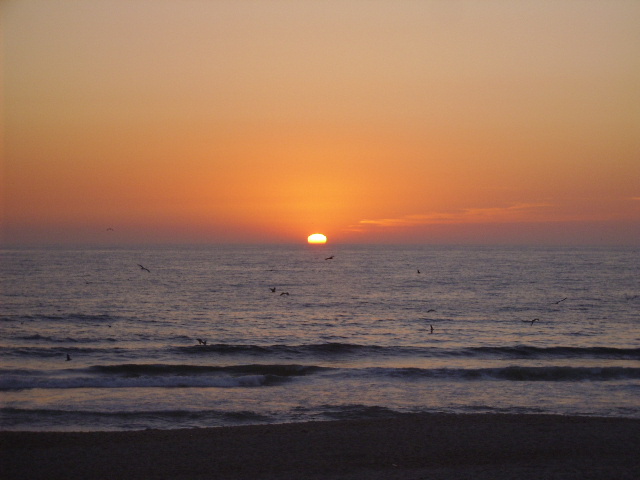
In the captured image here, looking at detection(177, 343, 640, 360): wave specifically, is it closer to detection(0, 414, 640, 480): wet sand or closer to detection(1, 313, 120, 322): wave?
detection(1, 313, 120, 322): wave

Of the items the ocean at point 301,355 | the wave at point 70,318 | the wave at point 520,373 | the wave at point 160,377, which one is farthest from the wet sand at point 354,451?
the wave at point 70,318

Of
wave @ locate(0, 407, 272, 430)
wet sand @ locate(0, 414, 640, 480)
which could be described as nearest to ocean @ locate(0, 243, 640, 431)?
wave @ locate(0, 407, 272, 430)

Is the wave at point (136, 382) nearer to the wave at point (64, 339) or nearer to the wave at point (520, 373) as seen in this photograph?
the wave at point (520, 373)

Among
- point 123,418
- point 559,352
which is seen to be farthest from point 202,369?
point 559,352

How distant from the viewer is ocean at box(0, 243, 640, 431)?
18.3m

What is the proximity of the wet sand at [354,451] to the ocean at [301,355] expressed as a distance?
2.12 metres

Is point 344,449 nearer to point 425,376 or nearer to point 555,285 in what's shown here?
point 425,376

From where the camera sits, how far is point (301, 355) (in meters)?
28.0

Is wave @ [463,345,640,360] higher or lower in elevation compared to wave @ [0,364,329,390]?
lower

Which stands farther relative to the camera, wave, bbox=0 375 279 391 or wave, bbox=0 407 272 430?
wave, bbox=0 375 279 391

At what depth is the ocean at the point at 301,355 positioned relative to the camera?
18.3 metres

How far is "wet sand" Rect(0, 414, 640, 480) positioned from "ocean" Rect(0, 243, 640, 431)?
2118 mm

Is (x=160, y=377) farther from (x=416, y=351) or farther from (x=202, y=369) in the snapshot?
(x=416, y=351)

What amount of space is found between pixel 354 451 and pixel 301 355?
1511 cm
